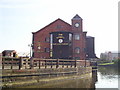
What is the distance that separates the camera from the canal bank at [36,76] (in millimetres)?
17422

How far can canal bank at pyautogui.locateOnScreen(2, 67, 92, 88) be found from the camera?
1742 centimetres

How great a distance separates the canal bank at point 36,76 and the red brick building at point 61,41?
1537cm

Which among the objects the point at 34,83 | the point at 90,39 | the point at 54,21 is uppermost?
the point at 54,21

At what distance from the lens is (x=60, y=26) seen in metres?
49.9

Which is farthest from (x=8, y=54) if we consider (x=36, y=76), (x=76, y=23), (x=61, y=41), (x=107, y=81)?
(x=36, y=76)

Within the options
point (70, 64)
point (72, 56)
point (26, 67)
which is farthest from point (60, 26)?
point (26, 67)

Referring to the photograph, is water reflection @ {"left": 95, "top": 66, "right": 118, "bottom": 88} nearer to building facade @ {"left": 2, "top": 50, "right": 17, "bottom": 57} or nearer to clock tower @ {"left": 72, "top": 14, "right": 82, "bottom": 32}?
Answer: building facade @ {"left": 2, "top": 50, "right": 17, "bottom": 57}

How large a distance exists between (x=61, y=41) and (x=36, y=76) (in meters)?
23.6

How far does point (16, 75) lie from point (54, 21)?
33364 millimetres

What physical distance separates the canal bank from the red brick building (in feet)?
50.4

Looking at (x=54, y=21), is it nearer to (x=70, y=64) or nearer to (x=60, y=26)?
(x=60, y=26)

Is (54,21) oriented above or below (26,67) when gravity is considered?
above

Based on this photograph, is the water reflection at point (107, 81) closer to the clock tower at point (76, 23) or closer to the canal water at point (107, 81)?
the canal water at point (107, 81)

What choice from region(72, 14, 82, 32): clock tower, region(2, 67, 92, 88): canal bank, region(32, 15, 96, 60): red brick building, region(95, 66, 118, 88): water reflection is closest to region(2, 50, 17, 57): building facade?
region(2, 67, 92, 88): canal bank
